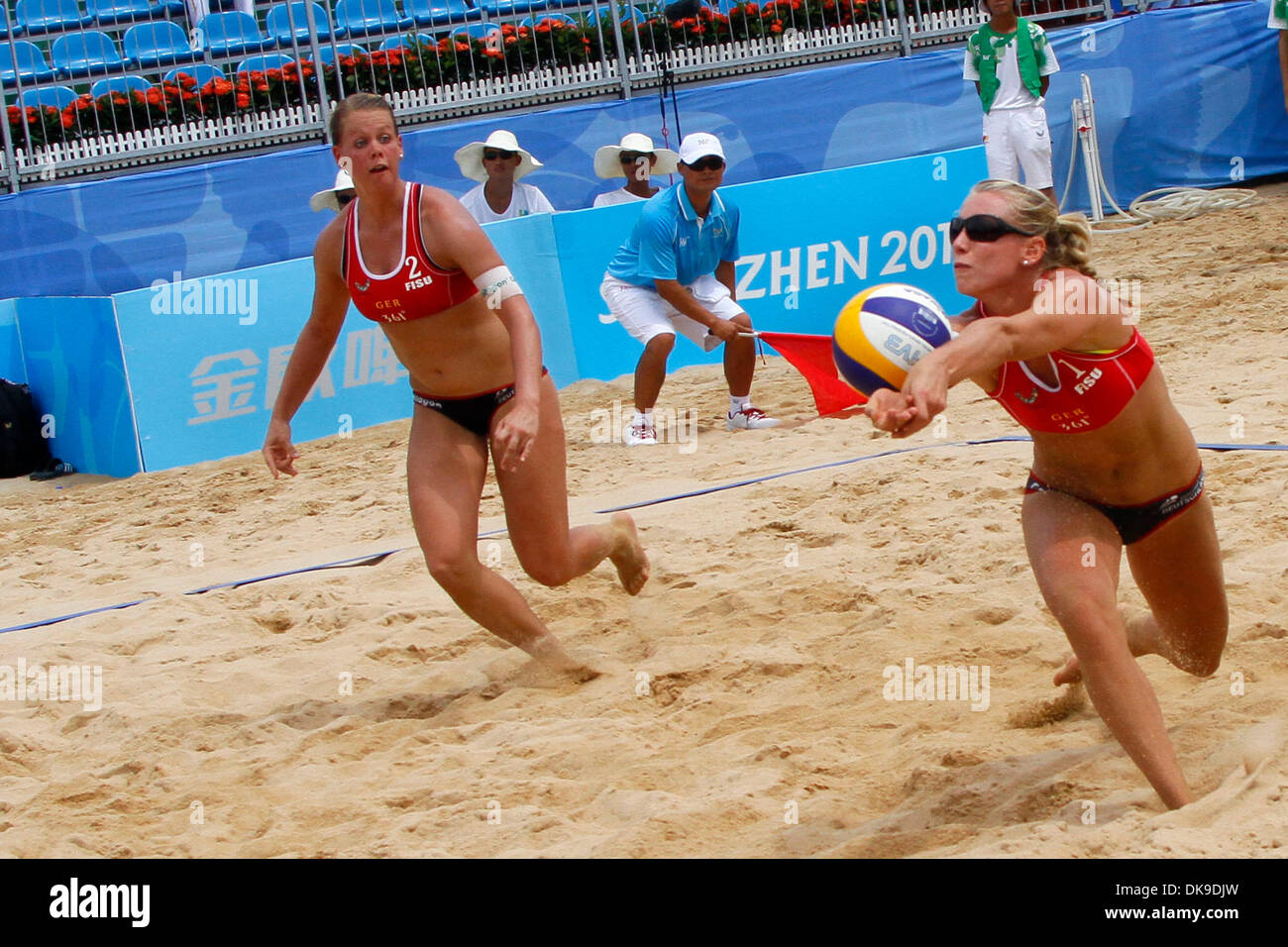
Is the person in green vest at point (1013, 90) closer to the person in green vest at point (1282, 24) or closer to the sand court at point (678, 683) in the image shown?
the person in green vest at point (1282, 24)

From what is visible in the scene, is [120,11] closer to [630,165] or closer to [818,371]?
[630,165]

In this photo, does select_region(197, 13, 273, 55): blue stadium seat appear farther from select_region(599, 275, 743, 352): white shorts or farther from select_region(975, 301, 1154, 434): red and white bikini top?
select_region(975, 301, 1154, 434): red and white bikini top

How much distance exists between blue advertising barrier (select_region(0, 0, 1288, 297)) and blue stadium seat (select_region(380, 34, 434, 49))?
1.33 metres

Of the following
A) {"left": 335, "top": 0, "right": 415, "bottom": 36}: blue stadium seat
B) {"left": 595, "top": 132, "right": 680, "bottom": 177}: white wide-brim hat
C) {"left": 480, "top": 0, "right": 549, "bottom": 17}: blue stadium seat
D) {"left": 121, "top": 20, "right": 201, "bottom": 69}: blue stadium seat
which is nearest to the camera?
{"left": 595, "top": 132, "right": 680, "bottom": 177}: white wide-brim hat

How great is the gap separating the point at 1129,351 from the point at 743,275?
6053 millimetres

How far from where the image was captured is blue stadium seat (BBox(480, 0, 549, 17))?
42.8ft

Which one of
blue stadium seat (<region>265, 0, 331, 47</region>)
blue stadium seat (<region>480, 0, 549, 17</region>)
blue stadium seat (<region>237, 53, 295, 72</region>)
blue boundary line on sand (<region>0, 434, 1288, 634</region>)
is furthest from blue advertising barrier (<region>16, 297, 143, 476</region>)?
blue stadium seat (<region>480, 0, 549, 17</region>)

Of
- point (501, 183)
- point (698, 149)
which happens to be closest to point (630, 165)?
point (501, 183)

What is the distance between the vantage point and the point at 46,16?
12.6m

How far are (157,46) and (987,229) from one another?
11.3 meters

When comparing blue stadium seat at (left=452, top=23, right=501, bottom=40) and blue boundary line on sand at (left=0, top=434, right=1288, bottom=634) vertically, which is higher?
blue stadium seat at (left=452, top=23, right=501, bottom=40)

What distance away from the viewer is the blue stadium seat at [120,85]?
38.8 ft

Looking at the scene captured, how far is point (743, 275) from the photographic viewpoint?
9008mm
